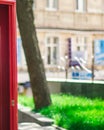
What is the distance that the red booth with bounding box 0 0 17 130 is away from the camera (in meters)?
5.88

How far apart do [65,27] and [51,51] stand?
2327 millimetres

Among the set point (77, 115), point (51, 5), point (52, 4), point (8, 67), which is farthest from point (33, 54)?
point (52, 4)

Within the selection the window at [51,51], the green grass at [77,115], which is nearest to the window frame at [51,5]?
the window at [51,51]

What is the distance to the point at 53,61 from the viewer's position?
35.2m

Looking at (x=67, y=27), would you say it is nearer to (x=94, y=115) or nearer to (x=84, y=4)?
(x=84, y=4)

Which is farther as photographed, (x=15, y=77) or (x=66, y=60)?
(x=66, y=60)

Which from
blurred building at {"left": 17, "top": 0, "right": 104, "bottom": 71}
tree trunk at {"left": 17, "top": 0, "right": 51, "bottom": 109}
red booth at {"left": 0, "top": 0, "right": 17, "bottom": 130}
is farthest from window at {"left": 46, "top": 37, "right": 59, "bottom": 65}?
red booth at {"left": 0, "top": 0, "right": 17, "bottom": 130}

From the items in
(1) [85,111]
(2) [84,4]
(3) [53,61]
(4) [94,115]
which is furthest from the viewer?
(2) [84,4]

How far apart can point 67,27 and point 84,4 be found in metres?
2.63

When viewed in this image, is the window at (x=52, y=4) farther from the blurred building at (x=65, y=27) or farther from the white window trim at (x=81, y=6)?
the white window trim at (x=81, y=6)

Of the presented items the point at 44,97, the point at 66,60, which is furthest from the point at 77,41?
the point at 44,97

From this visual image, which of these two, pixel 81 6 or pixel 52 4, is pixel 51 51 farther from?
pixel 81 6

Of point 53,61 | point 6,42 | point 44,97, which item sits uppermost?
point 6,42

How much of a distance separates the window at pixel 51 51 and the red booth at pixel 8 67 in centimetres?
2890
